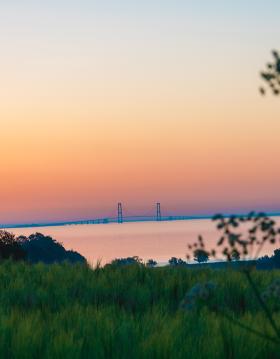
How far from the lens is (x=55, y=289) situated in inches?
413

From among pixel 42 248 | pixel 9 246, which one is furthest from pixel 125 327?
pixel 42 248

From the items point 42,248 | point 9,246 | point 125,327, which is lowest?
point 125,327

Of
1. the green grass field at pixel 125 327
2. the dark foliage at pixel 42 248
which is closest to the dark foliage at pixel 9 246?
the dark foliage at pixel 42 248

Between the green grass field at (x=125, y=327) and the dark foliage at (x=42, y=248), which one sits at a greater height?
the dark foliage at (x=42, y=248)

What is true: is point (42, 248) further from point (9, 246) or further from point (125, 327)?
point (125, 327)

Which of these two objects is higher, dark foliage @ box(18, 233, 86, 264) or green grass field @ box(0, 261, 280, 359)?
dark foliage @ box(18, 233, 86, 264)

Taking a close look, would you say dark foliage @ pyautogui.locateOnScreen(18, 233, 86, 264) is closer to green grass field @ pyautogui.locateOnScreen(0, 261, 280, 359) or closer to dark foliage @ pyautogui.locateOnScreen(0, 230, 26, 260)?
dark foliage @ pyautogui.locateOnScreen(0, 230, 26, 260)

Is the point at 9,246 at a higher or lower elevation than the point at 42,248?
lower

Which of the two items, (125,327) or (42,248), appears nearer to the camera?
(125,327)

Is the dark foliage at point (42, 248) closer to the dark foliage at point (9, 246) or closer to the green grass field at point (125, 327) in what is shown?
the dark foliage at point (9, 246)

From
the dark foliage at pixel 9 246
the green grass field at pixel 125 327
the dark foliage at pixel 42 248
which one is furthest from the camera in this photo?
the dark foliage at pixel 42 248

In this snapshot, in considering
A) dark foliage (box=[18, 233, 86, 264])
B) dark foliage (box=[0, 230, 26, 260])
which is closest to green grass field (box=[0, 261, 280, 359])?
dark foliage (box=[0, 230, 26, 260])

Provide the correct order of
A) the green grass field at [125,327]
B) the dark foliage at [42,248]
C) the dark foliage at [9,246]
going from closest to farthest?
the green grass field at [125,327], the dark foliage at [9,246], the dark foliage at [42,248]

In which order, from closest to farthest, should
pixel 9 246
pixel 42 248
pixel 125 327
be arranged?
1. pixel 125 327
2. pixel 9 246
3. pixel 42 248
